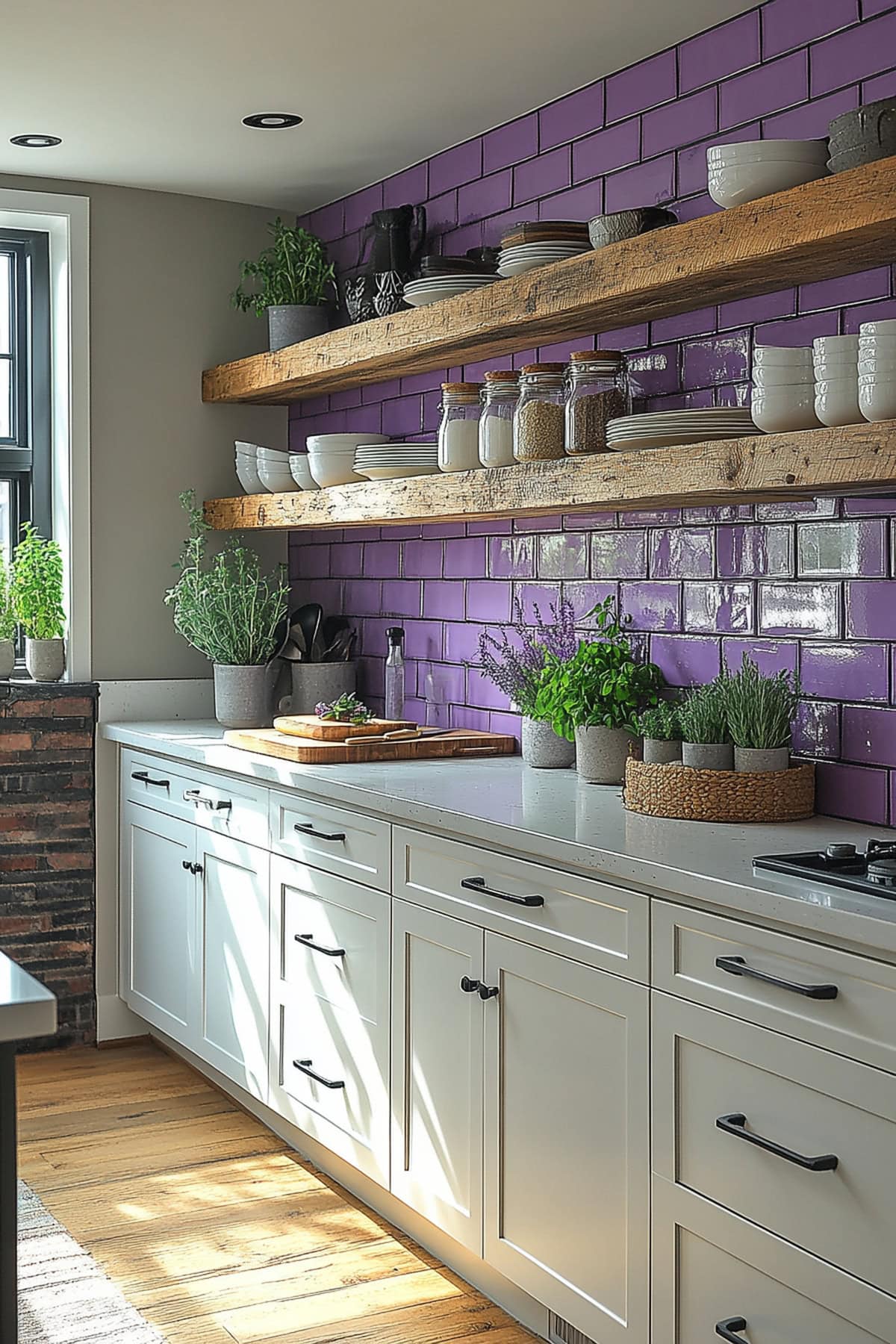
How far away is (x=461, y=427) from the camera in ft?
11.7

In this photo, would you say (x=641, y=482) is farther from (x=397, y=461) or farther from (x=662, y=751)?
(x=397, y=461)

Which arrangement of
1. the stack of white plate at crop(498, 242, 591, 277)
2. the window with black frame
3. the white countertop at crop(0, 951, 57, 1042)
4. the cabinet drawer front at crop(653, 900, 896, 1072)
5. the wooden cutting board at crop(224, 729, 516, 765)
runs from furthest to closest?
1. the window with black frame
2. the wooden cutting board at crop(224, 729, 516, 765)
3. the stack of white plate at crop(498, 242, 591, 277)
4. the cabinet drawer front at crop(653, 900, 896, 1072)
5. the white countertop at crop(0, 951, 57, 1042)

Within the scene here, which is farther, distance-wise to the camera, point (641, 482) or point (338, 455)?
point (338, 455)

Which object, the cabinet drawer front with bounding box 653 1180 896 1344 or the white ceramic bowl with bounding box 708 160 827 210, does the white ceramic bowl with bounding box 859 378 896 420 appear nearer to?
the white ceramic bowl with bounding box 708 160 827 210

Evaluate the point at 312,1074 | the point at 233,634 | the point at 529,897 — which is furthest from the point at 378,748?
the point at 529,897

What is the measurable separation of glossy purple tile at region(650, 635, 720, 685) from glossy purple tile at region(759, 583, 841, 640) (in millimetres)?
174

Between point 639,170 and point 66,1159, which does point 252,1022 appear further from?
point 639,170

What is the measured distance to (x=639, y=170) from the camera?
11.1 feet

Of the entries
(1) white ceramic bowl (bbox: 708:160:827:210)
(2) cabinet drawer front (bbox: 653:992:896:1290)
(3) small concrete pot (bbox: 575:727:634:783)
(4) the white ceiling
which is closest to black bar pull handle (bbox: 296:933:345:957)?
(3) small concrete pot (bbox: 575:727:634:783)

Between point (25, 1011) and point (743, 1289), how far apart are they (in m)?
1.17

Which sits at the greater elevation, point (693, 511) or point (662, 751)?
point (693, 511)

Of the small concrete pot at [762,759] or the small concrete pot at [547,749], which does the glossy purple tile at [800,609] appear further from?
the small concrete pot at [547,749]

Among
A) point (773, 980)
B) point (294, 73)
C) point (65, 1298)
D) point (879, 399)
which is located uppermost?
point (294, 73)

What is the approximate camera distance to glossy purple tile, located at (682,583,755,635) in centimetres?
314
